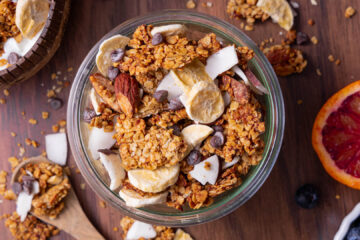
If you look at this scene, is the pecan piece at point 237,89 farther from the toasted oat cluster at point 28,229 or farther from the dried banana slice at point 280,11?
the toasted oat cluster at point 28,229

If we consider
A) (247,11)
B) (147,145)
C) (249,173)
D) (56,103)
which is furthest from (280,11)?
(56,103)

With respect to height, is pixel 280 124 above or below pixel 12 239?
above

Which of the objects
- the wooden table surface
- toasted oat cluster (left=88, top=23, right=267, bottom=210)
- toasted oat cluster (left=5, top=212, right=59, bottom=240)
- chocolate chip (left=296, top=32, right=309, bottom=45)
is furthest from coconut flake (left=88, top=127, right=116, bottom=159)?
chocolate chip (left=296, top=32, right=309, bottom=45)

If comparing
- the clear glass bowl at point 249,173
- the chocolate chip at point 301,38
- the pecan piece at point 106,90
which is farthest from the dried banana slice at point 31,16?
the chocolate chip at point 301,38

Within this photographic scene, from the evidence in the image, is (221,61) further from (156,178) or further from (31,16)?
(31,16)

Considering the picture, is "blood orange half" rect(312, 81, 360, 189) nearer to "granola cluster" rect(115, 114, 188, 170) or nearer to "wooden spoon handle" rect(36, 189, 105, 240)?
"granola cluster" rect(115, 114, 188, 170)

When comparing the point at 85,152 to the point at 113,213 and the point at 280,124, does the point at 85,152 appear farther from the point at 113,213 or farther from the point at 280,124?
the point at 280,124

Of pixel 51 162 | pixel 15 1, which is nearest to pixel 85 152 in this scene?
pixel 51 162
